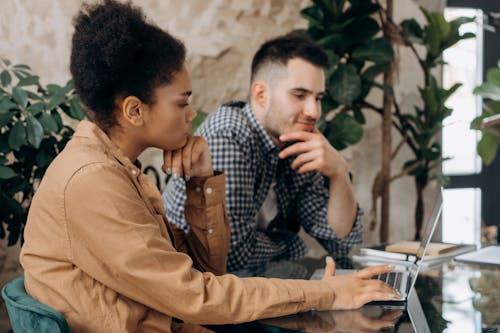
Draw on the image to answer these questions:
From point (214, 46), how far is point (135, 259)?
7.84 feet

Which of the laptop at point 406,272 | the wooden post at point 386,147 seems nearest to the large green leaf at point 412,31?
the wooden post at point 386,147

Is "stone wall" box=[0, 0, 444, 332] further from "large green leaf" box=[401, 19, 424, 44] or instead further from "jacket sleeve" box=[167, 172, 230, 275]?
"jacket sleeve" box=[167, 172, 230, 275]

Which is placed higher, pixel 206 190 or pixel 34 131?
pixel 34 131

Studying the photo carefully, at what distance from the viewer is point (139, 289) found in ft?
3.89

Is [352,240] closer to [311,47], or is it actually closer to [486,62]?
[311,47]

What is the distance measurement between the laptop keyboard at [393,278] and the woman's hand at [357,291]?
0.10 metres

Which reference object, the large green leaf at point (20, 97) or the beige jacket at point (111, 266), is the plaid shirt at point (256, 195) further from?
the beige jacket at point (111, 266)

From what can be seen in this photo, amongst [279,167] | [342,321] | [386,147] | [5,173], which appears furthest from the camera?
[386,147]

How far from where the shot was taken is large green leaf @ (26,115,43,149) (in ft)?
6.75

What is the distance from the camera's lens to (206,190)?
172 cm

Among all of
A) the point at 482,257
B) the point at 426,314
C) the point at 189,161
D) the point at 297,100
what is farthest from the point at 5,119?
the point at 482,257

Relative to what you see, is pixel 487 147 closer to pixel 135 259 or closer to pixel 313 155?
pixel 313 155

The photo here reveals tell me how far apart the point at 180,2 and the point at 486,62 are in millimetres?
2616

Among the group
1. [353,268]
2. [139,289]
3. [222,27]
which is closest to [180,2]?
[222,27]
